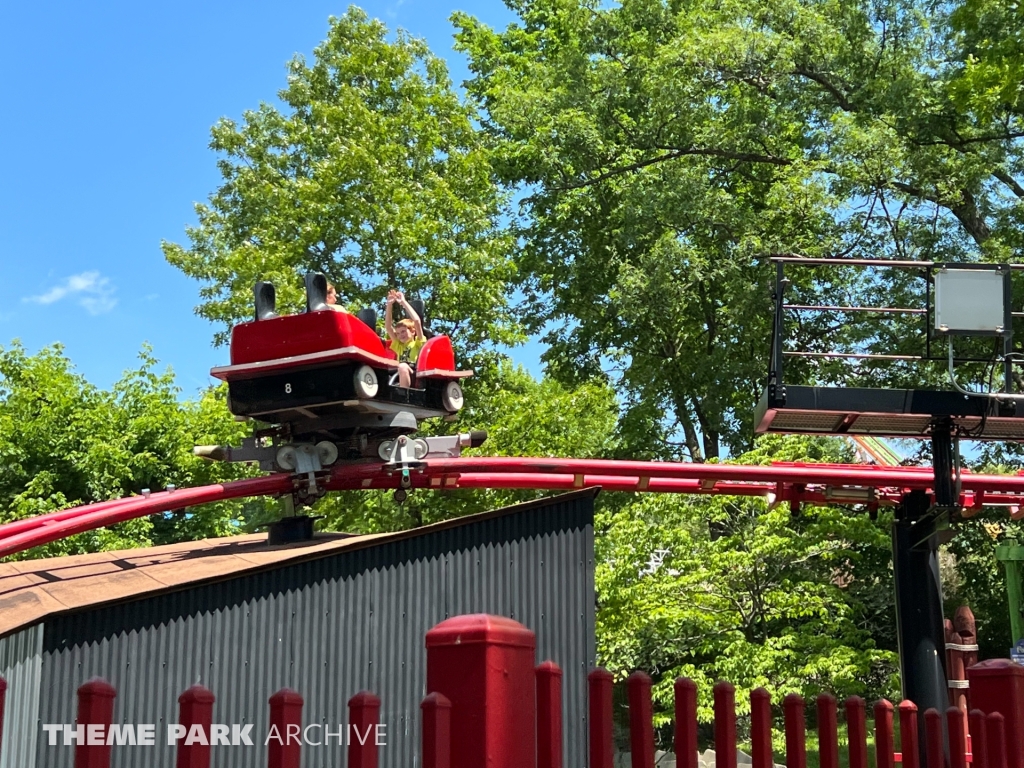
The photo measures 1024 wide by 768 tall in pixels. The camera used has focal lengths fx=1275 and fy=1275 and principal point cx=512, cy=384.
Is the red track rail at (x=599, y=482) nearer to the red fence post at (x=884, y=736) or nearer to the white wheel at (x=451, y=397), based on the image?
the white wheel at (x=451, y=397)

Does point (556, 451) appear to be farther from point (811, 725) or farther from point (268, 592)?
point (268, 592)

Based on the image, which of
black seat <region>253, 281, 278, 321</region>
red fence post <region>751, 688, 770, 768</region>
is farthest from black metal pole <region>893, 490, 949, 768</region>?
red fence post <region>751, 688, 770, 768</region>

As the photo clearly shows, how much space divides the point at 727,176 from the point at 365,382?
64.4ft

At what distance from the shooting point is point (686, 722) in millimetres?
3861

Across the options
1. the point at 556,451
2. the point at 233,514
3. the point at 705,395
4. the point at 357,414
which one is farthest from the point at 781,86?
the point at 357,414

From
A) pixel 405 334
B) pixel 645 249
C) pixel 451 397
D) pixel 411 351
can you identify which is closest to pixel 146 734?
pixel 451 397

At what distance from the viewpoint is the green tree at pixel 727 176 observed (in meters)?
23.2

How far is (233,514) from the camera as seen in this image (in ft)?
93.9

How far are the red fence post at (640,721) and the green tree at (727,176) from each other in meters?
18.9

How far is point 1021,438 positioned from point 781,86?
1594cm

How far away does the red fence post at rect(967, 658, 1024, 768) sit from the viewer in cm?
460

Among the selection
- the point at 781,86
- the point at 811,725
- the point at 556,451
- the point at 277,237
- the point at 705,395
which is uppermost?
the point at 781,86

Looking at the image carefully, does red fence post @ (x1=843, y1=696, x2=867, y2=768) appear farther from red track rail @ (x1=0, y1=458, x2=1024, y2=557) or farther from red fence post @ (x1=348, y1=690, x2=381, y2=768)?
red track rail @ (x1=0, y1=458, x2=1024, y2=557)

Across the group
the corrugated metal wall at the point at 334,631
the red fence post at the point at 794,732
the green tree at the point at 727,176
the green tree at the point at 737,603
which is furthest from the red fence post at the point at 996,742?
the green tree at the point at 727,176
